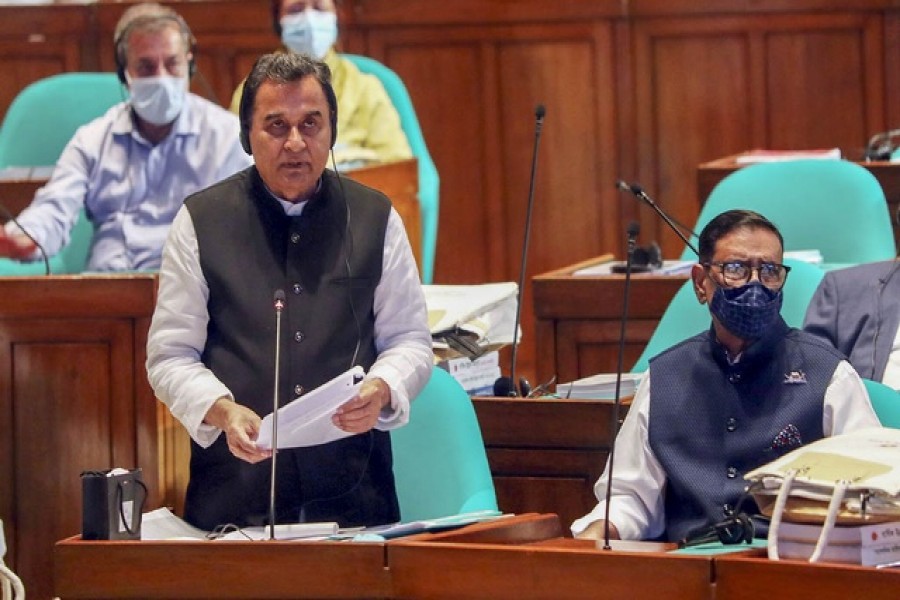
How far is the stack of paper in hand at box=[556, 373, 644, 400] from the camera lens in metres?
3.75

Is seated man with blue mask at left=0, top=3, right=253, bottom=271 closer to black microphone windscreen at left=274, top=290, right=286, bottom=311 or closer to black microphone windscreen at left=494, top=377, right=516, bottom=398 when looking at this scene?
black microphone windscreen at left=494, top=377, right=516, bottom=398

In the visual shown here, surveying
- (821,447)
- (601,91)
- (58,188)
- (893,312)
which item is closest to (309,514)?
(821,447)

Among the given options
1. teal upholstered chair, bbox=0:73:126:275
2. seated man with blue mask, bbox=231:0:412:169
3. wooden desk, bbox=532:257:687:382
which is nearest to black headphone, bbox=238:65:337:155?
wooden desk, bbox=532:257:687:382

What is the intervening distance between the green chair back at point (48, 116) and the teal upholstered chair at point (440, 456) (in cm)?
276

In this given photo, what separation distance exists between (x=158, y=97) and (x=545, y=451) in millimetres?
1755

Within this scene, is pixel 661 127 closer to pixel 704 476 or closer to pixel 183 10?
pixel 183 10

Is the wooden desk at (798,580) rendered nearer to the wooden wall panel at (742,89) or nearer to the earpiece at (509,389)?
the earpiece at (509,389)

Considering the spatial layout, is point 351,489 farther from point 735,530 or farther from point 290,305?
point 735,530

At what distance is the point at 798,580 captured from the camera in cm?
229

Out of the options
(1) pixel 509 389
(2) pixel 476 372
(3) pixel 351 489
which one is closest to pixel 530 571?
(3) pixel 351 489

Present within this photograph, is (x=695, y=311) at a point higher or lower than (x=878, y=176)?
lower

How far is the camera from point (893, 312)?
12.4 ft

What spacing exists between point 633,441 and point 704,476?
0.51 ft

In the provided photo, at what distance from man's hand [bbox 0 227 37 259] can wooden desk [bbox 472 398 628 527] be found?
1390 mm
